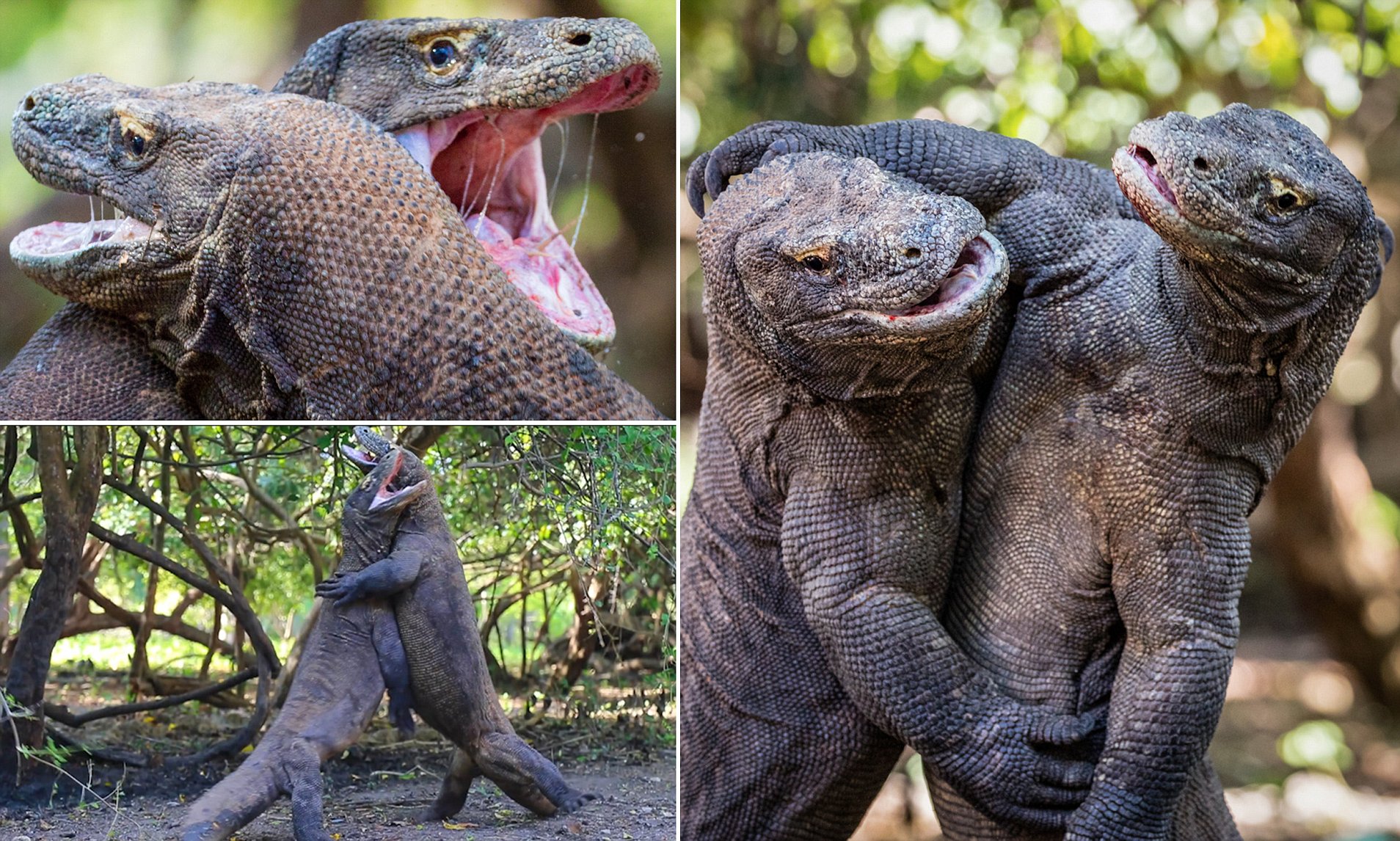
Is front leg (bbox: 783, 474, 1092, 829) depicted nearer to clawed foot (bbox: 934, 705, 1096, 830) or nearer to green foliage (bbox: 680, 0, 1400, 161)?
clawed foot (bbox: 934, 705, 1096, 830)

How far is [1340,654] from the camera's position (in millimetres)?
5285

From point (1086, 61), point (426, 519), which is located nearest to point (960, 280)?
point (426, 519)

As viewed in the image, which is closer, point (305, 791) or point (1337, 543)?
point (305, 791)

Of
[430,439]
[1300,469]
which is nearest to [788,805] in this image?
[430,439]

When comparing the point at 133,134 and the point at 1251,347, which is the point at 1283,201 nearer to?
the point at 1251,347

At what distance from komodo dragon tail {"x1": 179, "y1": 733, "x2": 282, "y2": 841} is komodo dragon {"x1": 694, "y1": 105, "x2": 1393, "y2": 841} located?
0.99m

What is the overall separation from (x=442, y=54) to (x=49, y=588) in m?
0.95

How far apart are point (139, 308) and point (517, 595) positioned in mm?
634

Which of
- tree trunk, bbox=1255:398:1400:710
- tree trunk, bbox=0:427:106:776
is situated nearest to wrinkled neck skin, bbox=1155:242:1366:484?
tree trunk, bbox=0:427:106:776

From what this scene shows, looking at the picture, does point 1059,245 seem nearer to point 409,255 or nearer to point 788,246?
point 788,246

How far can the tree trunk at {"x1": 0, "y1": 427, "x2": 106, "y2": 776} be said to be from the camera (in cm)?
202

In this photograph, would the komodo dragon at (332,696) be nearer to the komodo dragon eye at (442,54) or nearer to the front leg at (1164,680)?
the komodo dragon eye at (442,54)

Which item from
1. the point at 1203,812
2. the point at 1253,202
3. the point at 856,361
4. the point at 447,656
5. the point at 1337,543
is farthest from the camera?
the point at 1337,543

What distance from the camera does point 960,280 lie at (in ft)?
5.50
